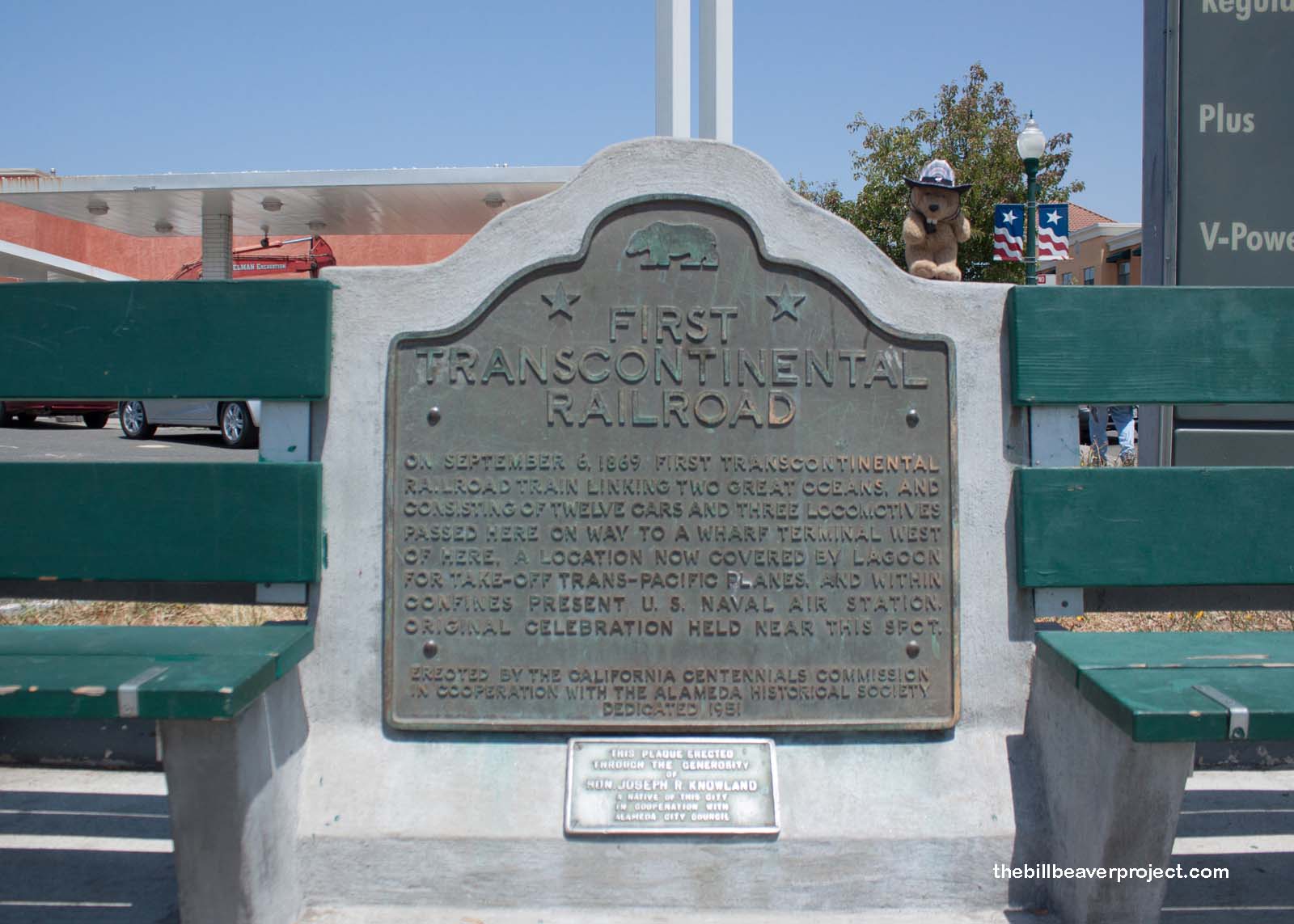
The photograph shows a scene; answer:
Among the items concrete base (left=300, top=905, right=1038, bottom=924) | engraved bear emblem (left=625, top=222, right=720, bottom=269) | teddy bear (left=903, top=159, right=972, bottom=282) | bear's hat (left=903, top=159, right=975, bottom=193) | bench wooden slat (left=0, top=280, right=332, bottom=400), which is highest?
bear's hat (left=903, top=159, right=975, bottom=193)

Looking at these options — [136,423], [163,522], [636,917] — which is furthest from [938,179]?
[136,423]

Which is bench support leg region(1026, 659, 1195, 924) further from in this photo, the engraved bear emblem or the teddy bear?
the teddy bear

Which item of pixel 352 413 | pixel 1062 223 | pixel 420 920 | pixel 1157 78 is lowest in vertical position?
pixel 420 920

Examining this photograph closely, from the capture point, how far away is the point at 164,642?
3051mm

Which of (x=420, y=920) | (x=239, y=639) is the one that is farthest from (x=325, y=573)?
(x=420, y=920)

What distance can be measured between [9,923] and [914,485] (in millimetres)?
3037

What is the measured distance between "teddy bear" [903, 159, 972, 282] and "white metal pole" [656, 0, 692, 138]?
5.38 meters

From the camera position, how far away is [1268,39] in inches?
226

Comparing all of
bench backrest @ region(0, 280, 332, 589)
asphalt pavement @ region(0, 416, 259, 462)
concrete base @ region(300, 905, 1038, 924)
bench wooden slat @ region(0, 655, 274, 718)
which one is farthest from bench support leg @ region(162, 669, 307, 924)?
asphalt pavement @ region(0, 416, 259, 462)

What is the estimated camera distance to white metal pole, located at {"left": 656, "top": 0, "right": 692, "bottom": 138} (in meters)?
9.88

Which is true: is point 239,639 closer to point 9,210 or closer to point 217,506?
point 217,506

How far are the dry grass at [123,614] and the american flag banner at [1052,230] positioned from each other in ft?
48.6

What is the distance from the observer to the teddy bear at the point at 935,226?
4762 mm

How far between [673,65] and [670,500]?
25.5 ft
